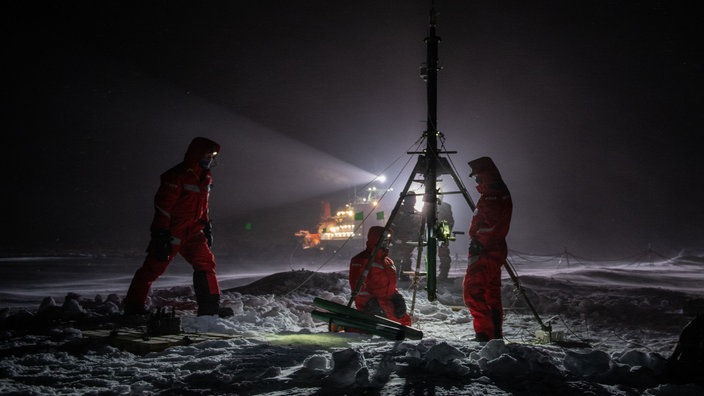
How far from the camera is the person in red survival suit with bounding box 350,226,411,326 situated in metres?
6.44

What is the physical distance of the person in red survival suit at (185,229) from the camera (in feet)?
17.9

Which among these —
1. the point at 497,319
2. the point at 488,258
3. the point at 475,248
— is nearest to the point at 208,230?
the point at 475,248

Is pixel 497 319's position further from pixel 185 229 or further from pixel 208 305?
pixel 185 229

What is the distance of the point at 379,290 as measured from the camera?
6484 millimetres

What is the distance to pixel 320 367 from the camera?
3357 mm

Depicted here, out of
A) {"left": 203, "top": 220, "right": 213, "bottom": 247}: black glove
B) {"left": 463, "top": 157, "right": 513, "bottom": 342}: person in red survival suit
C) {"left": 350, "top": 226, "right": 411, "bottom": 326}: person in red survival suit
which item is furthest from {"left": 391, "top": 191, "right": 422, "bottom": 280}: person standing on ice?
{"left": 203, "top": 220, "right": 213, "bottom": 247}: black glove

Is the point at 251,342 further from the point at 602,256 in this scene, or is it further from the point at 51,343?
the point at 602,256

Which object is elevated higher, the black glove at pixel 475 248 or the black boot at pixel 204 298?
the black glove at pixel 475 248

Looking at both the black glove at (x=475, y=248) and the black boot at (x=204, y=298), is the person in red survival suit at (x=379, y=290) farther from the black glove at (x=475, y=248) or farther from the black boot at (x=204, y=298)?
the black boot at (x=204, y=298)

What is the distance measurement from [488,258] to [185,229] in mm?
4391

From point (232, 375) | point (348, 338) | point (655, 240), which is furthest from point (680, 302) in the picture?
point (655, 240)

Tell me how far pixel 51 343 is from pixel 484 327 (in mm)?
5227

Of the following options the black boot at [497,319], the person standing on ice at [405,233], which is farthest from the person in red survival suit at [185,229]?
the person standing on ice at [405,233]

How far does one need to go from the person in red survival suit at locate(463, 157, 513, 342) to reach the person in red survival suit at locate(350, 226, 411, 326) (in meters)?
1.42
